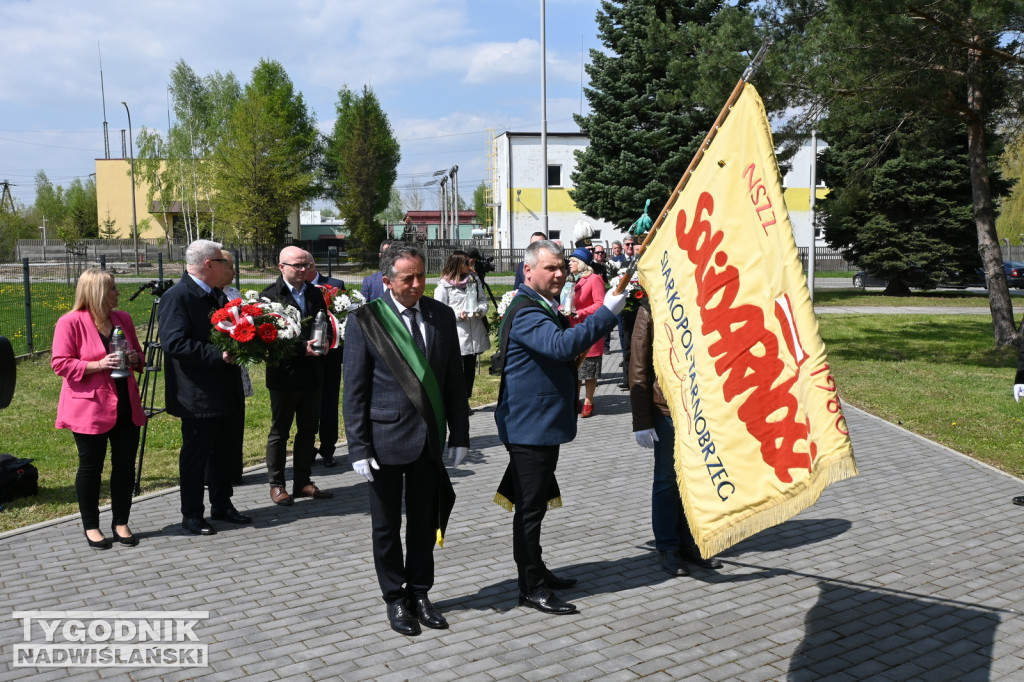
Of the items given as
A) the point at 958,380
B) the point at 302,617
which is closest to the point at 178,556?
the point at 302,617

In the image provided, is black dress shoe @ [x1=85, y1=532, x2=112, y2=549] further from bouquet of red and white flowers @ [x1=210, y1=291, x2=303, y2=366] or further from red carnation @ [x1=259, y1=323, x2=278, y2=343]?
red carnation @ [x1=259, y1=323, x2=278, y2=343]

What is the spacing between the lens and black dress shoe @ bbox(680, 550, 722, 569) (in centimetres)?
596

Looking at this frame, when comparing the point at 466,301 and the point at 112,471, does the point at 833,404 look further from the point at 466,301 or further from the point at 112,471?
the point at 466,301

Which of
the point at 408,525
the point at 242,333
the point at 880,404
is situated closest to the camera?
the point at 408,525

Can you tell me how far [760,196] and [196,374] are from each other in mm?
4345

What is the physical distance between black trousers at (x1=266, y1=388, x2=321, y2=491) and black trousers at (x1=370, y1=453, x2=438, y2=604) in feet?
8.76

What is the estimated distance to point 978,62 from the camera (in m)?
14.6

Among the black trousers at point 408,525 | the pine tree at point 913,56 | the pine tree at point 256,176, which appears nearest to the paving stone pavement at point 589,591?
the black trousers at point 408,525

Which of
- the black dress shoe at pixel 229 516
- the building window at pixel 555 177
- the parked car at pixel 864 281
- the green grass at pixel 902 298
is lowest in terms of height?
the black dress shoe at pixel 229 516

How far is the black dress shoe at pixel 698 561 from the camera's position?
5.96 m

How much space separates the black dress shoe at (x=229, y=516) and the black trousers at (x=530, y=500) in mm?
2796

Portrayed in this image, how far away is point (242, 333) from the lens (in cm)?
655

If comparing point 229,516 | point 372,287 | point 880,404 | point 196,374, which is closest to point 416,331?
point 196,374

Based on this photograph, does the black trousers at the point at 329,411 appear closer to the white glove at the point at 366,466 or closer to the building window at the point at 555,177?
the white glove at the point at 366,466
